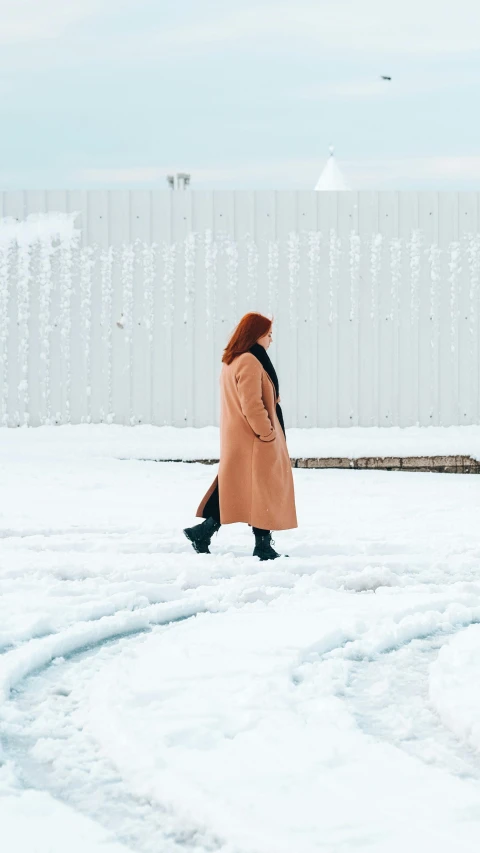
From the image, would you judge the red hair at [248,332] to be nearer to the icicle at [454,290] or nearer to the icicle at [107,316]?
the icicle at [107,316]

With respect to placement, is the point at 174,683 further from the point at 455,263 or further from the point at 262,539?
the point at 455,263

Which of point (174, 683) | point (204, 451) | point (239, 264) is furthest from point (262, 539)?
point (239, 264)

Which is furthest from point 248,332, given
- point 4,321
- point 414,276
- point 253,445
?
point 4,321

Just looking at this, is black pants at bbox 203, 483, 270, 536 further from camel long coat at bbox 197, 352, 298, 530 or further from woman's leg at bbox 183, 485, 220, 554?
camel long coat at bbox 197, 352, 298, 530

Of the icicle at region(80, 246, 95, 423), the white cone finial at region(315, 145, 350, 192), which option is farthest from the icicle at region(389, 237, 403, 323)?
the white cone finial at region(315, 145, 350, 192)

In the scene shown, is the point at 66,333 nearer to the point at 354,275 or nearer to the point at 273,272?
the point at 273,272

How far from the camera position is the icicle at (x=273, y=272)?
36.8ft

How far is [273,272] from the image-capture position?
11.2 m

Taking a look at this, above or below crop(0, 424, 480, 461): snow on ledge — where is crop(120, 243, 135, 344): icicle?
above

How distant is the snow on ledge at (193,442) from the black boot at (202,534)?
410 cm

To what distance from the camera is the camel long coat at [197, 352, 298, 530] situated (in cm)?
653

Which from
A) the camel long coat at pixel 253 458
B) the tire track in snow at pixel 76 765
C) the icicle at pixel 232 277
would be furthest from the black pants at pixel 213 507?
the icicle at pixel 232 277

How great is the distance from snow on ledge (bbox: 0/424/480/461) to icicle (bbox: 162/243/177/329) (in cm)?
114

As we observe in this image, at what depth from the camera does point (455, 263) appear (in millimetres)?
11469
